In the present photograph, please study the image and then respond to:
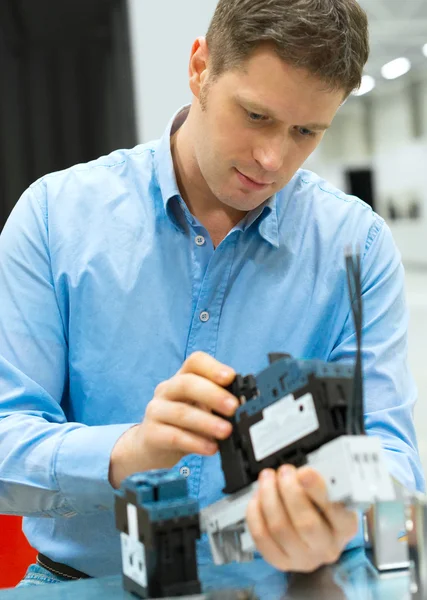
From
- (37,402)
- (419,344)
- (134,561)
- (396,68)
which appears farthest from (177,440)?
(396,68)

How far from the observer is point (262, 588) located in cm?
88

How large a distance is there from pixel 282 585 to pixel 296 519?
19cm

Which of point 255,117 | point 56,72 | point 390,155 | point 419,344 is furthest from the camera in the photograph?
point 390,155

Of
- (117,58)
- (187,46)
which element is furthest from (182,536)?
(117,58)

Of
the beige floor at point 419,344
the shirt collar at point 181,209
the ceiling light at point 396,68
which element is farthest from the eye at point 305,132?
the ceiling light at point 396,68

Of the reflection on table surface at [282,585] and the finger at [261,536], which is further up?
the finger at [261,536]

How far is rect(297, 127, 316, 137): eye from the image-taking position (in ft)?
3.69

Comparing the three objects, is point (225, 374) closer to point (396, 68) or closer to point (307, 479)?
point (307, 479)

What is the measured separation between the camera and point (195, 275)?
1266 mm

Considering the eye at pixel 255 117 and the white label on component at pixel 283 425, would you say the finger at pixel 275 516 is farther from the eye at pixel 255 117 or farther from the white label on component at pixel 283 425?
the eye at pixel 255 117

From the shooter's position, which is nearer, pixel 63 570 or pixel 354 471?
pixel 354 471

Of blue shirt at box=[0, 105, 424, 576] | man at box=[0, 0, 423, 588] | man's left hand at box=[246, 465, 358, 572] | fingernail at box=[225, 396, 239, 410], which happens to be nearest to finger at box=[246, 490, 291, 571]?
man's left hand at box=[246, 465, 358, 572]

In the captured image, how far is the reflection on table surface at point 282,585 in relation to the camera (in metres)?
0.84

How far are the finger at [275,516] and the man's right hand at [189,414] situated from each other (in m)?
0.09
